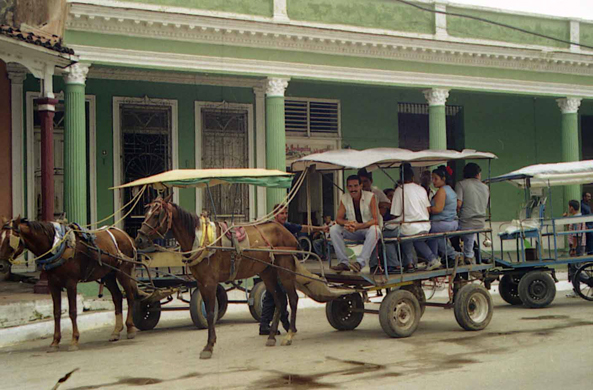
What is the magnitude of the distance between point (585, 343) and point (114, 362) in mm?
5563

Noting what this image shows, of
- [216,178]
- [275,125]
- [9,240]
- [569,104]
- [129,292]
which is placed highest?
[569,104]

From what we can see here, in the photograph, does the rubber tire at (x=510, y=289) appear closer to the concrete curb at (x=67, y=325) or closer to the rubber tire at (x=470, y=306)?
the rubber tire at (x=470, y=306)

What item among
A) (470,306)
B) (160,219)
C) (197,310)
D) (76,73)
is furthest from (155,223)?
(76,73)

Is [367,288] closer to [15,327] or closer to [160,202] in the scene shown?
[160,202]

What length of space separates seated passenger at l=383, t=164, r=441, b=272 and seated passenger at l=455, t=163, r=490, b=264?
25.1 inches

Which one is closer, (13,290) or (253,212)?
(13,290)

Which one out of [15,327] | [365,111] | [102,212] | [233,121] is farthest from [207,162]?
[15,327]

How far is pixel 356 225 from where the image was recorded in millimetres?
9641

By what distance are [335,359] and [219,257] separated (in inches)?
75.7

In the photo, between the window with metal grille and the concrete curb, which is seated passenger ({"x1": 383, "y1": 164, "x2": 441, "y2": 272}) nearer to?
the concrete curb

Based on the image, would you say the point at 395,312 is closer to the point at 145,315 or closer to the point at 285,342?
the point at 285,342

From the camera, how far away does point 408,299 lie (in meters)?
9.70

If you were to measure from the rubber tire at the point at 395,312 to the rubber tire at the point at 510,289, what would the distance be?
11.7 ft

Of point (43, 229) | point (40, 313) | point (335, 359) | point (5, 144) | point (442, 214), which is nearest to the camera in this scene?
point (335, 359)
